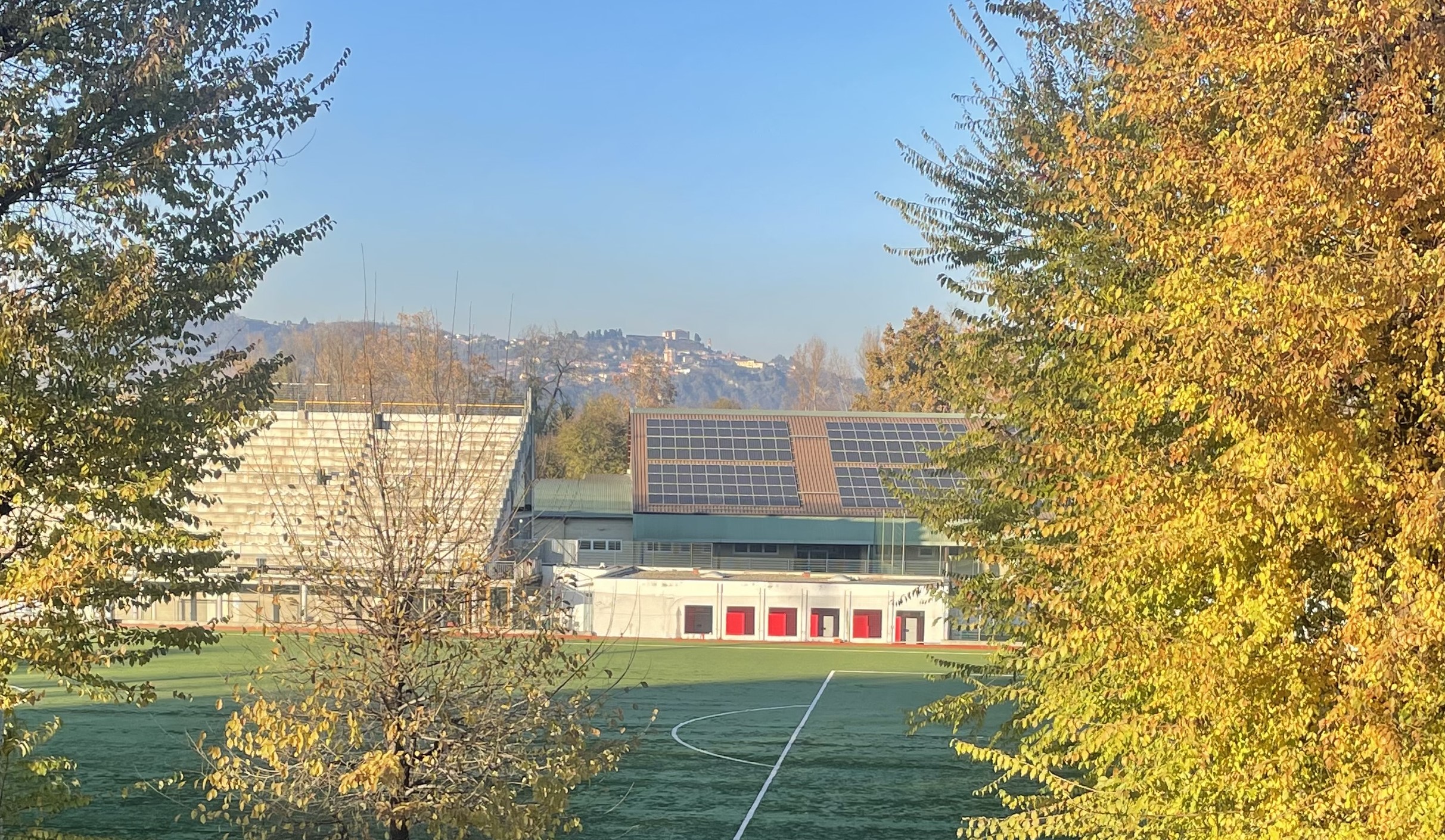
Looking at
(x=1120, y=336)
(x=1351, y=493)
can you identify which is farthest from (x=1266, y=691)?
(x=1120, y=336)

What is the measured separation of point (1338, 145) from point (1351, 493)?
2434 mm

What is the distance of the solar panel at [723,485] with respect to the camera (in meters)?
52.9

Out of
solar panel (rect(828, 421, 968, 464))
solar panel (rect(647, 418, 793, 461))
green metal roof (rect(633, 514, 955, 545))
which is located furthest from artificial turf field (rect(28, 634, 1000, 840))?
solar panel (rect(828, 421, 968, 464))

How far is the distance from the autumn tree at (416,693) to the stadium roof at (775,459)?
3664 centimetres

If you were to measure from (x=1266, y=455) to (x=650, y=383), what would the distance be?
11069cm

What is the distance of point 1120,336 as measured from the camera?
11.0m

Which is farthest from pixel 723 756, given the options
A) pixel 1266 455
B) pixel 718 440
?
pixel 718 440

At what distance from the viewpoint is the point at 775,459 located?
5625 cm

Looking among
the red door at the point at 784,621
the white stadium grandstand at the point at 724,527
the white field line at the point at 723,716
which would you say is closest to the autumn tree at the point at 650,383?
the white stadium grandstand at the point at 724,527

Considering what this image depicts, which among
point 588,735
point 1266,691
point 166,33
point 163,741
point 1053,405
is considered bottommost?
point 163,741

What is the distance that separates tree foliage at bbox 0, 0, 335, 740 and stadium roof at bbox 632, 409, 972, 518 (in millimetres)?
36190

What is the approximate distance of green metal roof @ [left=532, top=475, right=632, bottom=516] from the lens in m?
55.1

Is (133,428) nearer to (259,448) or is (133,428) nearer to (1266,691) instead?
(1266,691)

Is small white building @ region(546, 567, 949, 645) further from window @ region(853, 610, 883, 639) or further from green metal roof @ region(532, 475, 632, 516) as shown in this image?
green metal roof @ region(532, 475, 632, 516)
